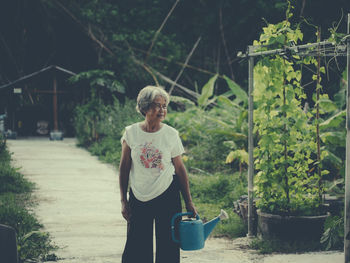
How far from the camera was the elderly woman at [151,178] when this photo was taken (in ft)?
12.2

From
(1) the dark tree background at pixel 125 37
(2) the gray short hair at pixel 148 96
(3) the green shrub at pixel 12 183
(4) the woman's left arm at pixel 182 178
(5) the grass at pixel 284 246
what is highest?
(1) the dark tree background at pixel 125 37

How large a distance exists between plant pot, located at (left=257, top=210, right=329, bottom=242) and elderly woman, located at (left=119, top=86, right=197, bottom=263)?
2098mm

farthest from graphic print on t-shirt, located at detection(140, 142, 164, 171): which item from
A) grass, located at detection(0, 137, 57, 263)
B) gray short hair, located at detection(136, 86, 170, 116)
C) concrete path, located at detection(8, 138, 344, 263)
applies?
grass, located at detection(0, 137, 57, 263)

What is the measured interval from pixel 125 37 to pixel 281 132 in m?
18.7

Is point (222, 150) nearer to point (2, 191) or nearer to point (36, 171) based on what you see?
point (36, 171)

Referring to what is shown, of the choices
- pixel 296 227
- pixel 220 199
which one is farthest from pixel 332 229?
pixel 220 199

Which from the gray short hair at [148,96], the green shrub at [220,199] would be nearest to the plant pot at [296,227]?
the green shrub at [220,199]

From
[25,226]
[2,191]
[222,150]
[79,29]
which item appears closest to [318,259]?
[25,226]

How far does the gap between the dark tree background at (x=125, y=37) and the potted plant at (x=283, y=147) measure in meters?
15.4

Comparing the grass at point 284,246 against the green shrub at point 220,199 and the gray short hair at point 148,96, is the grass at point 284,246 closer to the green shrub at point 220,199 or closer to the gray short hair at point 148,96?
the green shrub at point 220,199

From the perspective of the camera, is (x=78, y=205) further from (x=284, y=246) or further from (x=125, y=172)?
(x=125, y=172)

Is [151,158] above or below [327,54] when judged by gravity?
below

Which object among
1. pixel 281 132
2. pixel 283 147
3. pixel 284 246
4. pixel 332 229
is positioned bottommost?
pixel 284 246

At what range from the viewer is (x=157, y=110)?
3719mm
